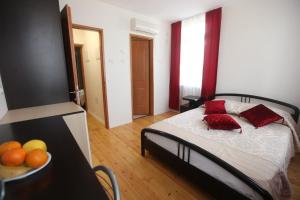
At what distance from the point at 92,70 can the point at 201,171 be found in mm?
3370

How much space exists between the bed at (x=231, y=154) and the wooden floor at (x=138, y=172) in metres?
0.21

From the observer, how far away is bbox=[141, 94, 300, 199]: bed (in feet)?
4.13

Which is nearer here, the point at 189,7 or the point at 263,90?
the point at 263,90

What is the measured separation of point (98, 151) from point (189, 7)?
10.6 ft

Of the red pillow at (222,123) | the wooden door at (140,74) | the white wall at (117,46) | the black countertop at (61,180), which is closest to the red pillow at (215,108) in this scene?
the red pillow at (222,123)

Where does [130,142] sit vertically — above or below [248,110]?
below

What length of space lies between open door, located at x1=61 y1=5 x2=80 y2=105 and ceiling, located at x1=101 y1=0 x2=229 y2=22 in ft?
3.91

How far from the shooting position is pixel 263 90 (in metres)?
2.74

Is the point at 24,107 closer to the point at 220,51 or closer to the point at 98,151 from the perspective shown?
the point at 98,151

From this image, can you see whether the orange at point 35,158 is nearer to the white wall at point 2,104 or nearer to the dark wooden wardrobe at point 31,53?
the white wall at point 2,104

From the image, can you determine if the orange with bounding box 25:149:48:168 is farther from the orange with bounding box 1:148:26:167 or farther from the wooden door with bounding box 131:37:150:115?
the wooden door with bounding box 131:37:150:115

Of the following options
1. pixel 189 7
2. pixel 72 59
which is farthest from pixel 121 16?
pixel 72 59

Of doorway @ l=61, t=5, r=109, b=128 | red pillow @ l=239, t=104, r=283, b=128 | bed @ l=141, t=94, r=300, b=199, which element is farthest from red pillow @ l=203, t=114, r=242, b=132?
doorway @ l=61, t=5, r=109, b=128

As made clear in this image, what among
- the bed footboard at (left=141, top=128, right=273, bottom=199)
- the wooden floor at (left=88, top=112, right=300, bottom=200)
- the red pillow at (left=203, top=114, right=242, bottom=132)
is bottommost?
the wooden floor at (left=88, top=112, right=300, bottom=200)
